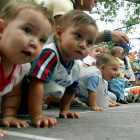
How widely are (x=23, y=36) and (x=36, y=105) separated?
0.46 m

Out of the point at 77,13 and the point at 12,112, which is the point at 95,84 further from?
the point at 12,112

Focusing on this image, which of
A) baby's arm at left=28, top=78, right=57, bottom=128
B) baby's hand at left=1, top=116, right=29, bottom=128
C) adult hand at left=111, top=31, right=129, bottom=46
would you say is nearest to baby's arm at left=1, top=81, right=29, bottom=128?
baby's hand at left=1, top=116, right=29, bottom=128

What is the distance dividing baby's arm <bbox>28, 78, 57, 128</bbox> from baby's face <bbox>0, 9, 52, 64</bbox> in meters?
0.27

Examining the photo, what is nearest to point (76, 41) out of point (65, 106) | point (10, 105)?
point (65, 106)

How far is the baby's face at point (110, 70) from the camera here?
329cm

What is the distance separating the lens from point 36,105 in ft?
4.89

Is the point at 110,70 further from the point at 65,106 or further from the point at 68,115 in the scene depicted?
the point at 68,115

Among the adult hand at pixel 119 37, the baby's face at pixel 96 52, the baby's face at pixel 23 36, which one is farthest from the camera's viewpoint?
the baby's face at pixel 96 52

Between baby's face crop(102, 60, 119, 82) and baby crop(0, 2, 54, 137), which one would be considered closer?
baby crop(0, 2, 54, 137)

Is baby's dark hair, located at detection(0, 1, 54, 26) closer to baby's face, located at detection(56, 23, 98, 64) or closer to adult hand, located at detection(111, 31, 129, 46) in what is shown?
baby's face, located at detection(56, 23, 98, 64)

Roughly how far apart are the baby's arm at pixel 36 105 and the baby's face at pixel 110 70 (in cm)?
185

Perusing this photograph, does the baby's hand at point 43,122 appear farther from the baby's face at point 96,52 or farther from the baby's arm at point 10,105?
the baby's face at point 96,52

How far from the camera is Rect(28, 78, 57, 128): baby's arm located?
139 cm

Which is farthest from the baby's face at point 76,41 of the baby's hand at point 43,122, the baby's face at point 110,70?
the baby's face at point 110,70
